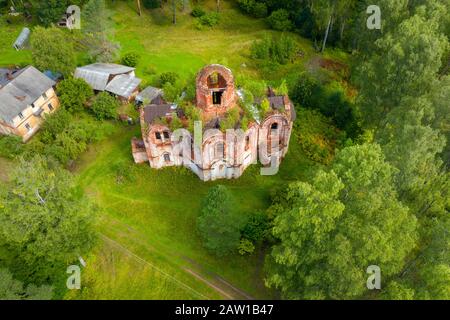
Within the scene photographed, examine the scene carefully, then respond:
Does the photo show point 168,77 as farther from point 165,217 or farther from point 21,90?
point 165,217

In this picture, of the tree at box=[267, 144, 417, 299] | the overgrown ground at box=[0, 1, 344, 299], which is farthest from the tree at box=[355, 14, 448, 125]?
the tree at box=[267, 144, 417, 299]

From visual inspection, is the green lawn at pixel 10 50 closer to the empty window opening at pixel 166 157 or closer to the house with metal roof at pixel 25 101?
the house with metal roof at pixel 25 101

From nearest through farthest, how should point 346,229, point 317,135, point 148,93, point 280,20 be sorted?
point 346,229 → point 317,135 → point 148,93 → point 280,20

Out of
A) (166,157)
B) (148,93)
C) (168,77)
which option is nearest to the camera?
(166,157)

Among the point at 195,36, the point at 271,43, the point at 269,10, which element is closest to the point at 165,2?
the point at 195,36

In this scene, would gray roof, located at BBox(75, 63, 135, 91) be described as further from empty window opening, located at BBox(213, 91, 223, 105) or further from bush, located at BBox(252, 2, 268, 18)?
bush, located at BBox(252, 2, 268, 18)

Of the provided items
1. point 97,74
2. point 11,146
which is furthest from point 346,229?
point 97,74

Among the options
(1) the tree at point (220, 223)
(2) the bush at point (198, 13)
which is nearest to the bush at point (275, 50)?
(2) the bush at point (198, 13)
